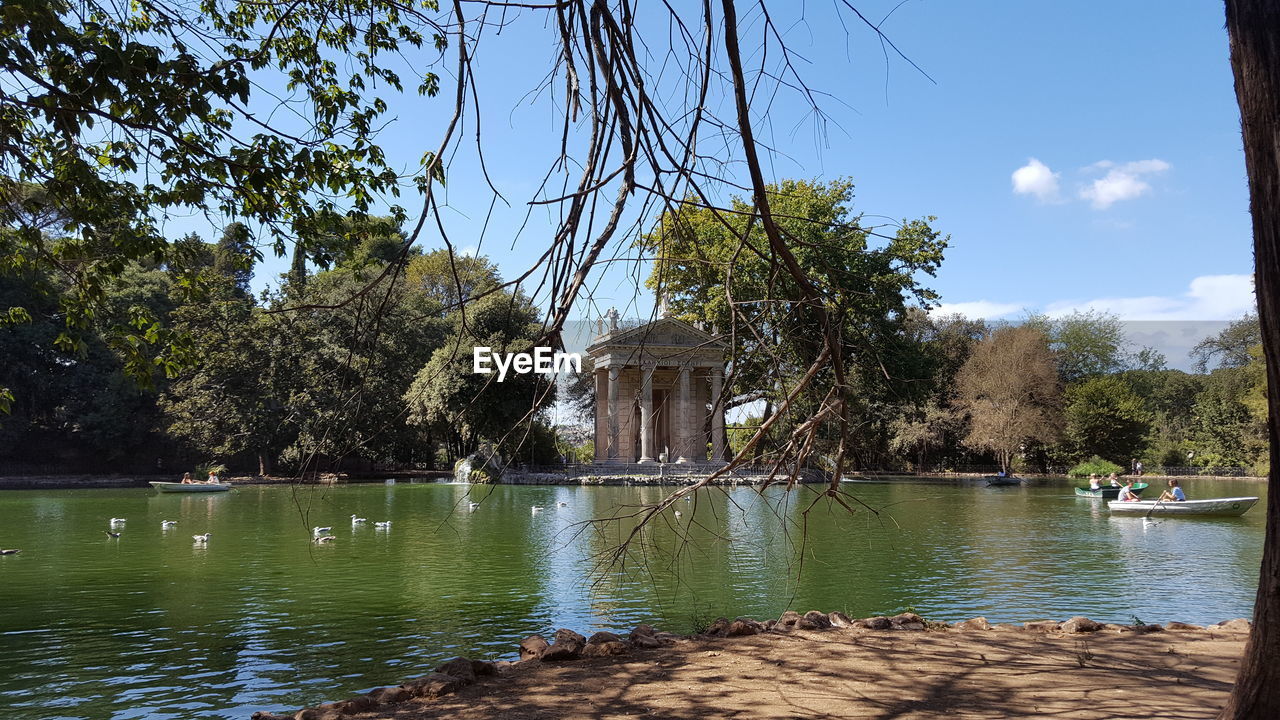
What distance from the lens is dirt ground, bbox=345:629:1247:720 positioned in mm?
4426

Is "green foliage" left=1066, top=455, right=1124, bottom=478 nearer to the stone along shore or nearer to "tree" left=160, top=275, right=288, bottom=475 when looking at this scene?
"tree" left=160, top=275, right=288, bottom=475

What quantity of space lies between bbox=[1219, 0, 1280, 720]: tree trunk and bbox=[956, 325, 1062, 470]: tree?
4129cm

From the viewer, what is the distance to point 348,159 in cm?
709

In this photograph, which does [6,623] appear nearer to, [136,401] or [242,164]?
[242,164]

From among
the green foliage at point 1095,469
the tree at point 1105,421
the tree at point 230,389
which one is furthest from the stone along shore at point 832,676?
the tree at point 1105,421

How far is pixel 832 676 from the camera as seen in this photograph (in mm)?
5102

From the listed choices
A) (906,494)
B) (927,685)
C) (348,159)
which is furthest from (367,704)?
(906,494)

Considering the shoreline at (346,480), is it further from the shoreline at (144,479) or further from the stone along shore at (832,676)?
the stone along shore at (832,676)

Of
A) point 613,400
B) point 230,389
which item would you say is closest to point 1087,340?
point 613,400

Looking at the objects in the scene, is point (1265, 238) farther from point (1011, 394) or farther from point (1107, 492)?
point (1011, 394)

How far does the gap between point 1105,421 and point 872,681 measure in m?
47.1

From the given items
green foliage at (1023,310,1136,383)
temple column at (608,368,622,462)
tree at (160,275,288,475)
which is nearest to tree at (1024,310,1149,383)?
green foliage at (1023,310,1136,383)

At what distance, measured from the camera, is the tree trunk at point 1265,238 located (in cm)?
267

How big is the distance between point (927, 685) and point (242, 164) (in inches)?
219
